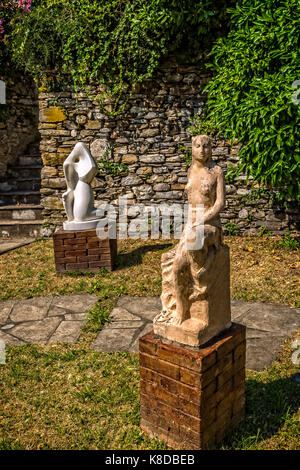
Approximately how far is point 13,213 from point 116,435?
5.85m

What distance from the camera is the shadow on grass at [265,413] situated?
7.50 ft

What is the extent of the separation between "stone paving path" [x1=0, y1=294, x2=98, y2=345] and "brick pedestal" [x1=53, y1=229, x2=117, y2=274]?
2.36 feet

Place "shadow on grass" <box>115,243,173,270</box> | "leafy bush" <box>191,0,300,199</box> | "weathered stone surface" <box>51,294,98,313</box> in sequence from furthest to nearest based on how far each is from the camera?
1. "shadow on grass" <box>115,243,173,270</box>
2. "leafy bush" <box>191,0,300,199</box>
3. "weathered stone surface" <box>51,294,98,313</box>

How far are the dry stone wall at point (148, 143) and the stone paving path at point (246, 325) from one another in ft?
8.90

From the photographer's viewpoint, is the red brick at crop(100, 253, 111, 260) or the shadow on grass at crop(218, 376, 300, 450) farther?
the red brick at crop(100, 253, 111, 260)

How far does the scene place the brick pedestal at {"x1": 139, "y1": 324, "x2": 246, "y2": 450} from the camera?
2.11 metres

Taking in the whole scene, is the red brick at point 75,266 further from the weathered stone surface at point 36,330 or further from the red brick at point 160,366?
the red brick at point 160,366

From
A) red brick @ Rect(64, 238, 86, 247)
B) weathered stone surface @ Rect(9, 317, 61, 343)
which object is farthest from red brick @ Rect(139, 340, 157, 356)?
red brick @ Rect(64, 238, 86, 247)

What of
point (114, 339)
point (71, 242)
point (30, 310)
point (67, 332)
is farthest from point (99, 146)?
point (114, 339)

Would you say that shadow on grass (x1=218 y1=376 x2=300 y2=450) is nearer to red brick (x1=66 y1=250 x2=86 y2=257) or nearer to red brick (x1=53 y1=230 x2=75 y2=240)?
red brick (x1=66 y1=250 x2=86 y2=257)

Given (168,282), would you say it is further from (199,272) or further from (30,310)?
(30,310)

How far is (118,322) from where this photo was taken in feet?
12.6

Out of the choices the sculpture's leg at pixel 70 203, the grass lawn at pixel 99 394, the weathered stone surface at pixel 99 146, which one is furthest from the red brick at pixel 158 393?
the weathered stone surface at pixel 99 146
